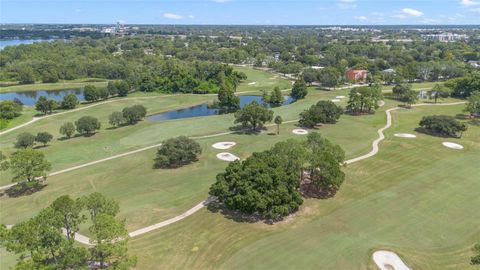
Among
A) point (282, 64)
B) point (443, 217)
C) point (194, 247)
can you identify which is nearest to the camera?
point (194, 247)

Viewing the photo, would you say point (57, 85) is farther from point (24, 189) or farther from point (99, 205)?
point (99, 205)

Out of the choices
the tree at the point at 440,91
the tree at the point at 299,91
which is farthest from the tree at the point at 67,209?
the tree at the point at 440,91

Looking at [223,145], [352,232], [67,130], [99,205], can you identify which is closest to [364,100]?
[223,145]

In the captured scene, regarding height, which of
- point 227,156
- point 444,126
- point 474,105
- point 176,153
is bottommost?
point 227,156

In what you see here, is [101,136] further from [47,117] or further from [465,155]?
[465,155]

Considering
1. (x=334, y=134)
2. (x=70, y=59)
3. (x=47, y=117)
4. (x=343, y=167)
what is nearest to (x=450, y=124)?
(x=334, y=134)

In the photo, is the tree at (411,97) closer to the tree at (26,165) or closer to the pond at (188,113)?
the pond at (188,113)
